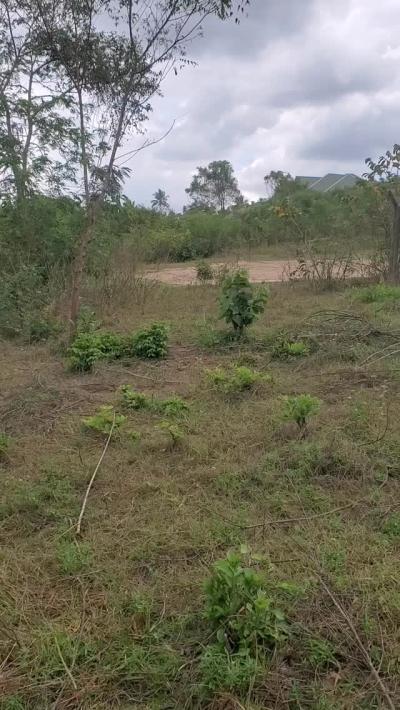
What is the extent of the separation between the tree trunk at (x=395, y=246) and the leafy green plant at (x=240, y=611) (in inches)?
323

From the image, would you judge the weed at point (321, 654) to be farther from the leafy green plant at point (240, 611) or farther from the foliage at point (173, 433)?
the foliage at point (173, 433)

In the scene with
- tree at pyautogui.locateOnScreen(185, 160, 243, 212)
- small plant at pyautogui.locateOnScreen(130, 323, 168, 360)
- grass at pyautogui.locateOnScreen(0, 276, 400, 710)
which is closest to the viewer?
grass at pyautogui.locateOnScreen(0, 276, 400, 710)

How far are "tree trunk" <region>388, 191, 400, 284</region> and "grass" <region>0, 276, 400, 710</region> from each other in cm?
504

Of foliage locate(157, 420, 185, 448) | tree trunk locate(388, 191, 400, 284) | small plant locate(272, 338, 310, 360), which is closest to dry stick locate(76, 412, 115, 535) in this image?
foliage locate(157, 420, 185, 448)

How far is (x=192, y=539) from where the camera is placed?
2443mm

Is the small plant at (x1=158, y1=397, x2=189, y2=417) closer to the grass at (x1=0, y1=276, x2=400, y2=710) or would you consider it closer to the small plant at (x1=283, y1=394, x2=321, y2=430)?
the grass at (x1=0, y1=276, x2=400, y2=710)

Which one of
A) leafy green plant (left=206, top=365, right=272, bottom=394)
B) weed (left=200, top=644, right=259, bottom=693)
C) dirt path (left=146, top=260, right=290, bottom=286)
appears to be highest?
dirt path (left=146, top=260, right=290, bottom=286)

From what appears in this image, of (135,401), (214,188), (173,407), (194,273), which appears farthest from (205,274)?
(214,188)

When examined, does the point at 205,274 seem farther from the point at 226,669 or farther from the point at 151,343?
the point at 226,669

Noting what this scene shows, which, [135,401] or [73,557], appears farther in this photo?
[135,401]

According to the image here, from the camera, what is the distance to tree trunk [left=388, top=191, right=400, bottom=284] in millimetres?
8984

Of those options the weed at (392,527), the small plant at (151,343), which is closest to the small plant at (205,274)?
the small plant at (151,343)

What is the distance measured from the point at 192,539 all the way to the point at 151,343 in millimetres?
3341

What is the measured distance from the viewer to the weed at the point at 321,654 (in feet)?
5.80
